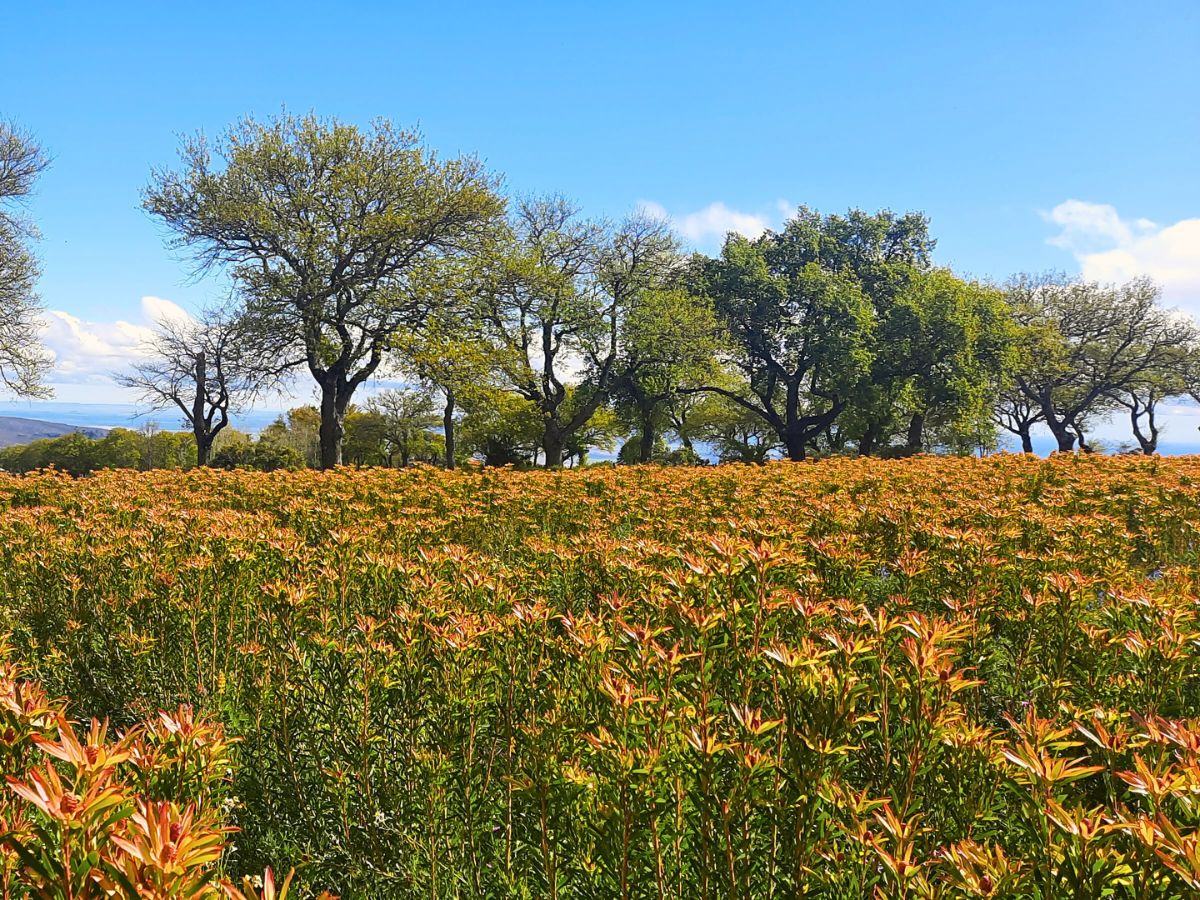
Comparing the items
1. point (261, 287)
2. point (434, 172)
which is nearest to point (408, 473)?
point (261, 287)

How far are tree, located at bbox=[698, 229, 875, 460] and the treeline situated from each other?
0.11 meters

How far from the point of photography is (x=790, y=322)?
34188 millimetres

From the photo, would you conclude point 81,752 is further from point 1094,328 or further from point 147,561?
point 1094,328

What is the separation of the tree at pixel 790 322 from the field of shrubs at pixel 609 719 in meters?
27.6

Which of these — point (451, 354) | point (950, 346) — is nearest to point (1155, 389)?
point (950, 346)

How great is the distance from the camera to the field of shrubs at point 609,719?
4.11 ft

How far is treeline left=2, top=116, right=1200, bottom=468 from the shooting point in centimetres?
2367

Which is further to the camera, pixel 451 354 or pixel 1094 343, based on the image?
pixel 1094 343

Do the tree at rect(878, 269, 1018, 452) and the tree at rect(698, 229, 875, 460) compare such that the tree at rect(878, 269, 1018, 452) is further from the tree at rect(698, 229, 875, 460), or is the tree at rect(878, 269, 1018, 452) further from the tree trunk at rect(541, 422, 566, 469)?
the tree trunk at rect(541, 422, 566, 469)

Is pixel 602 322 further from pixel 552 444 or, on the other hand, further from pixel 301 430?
pixel 301 430

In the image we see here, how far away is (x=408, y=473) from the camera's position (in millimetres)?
10531

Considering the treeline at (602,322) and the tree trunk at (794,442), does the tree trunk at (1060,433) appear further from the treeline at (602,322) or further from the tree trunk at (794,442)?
the tree trunk at (794,442)

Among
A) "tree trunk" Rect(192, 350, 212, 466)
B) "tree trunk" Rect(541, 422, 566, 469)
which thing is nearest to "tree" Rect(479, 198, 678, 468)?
"tree trunk" Rect(541, 422, 566, 469)

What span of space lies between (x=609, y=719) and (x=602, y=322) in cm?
3160
